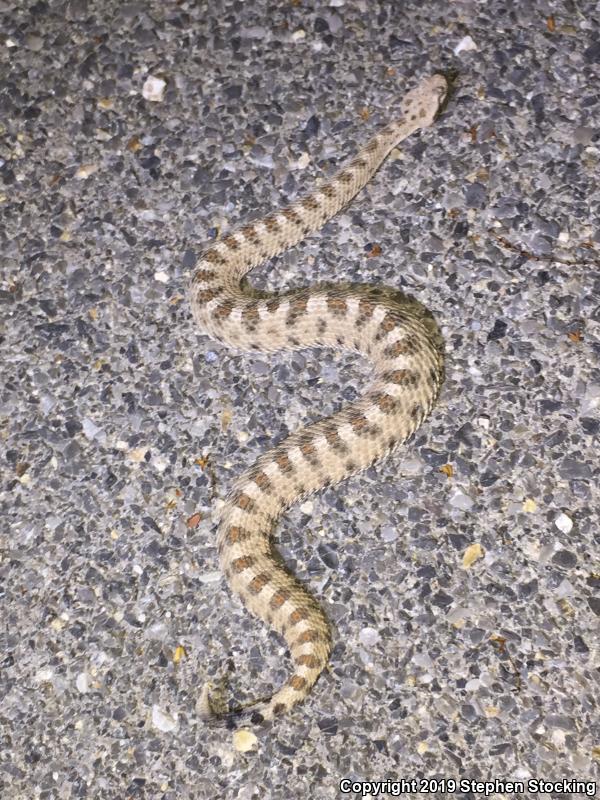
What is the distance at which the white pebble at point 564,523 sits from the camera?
4617 millimetres

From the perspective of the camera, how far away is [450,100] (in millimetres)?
5816

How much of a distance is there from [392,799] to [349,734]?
0.34 metres

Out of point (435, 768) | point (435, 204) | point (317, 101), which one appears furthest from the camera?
point (317, 101)

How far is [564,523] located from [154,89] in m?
3.85

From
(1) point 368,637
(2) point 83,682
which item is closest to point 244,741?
(1) point 368,637

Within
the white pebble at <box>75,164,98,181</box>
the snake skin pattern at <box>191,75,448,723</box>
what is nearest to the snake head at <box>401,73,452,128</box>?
the snake skin pattern at <box>191,75,448,723</box>

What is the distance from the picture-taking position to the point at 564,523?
463 centimetres

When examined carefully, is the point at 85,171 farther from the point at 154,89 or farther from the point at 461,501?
the point at 461,501

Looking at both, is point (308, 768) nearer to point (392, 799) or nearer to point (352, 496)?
point (392, 799)

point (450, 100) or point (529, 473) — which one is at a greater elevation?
point (450, 100)

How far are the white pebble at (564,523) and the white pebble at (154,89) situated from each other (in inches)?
146

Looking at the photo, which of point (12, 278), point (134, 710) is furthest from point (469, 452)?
point (12, 278)

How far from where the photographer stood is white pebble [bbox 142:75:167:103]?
20.0 ft

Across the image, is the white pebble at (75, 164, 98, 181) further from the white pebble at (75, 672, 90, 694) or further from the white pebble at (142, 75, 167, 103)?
the white pebble at (75, 672, 90, 694)
